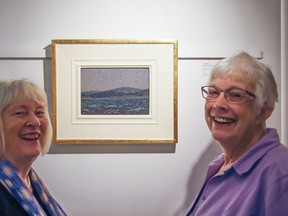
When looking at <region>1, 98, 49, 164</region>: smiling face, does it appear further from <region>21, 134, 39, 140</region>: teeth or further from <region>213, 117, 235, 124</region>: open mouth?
<region>213, 117, 235, 124</region>: open mouth

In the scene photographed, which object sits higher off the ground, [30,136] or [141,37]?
[141,37]

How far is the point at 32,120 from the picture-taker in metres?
1.38

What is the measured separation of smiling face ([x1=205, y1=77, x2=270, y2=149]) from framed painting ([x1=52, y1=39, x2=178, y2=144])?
561 millimetres

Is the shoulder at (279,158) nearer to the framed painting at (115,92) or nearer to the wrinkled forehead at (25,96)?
the framed painting at (115,92)

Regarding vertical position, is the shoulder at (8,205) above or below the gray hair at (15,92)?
below

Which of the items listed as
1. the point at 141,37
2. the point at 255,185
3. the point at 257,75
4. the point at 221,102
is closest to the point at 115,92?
the point at 141,37

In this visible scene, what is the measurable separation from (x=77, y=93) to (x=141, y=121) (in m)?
0.38

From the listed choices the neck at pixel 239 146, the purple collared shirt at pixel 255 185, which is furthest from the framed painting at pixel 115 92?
the purple collared shirt at pixel 255 185

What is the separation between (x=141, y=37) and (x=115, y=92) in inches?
13.3

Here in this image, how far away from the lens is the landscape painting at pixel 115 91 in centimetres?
190

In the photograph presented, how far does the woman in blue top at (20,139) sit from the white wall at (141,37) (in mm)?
497

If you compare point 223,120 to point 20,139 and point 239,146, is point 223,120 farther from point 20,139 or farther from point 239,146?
point 20,139

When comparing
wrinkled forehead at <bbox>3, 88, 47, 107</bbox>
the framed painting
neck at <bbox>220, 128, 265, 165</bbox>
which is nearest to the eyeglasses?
neck at <bbox>220, 128, 265, 165</bbox>

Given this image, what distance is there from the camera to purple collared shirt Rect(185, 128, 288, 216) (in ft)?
3.64
